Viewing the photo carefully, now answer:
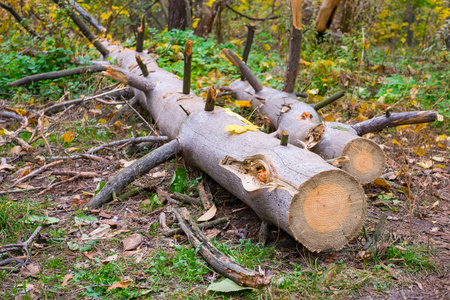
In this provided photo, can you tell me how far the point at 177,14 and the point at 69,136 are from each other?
19.2ft

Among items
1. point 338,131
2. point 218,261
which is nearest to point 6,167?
point 218,261

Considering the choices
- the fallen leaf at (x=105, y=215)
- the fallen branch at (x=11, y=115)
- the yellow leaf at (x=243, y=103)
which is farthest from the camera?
the fallen branch at (x=11, y=115)

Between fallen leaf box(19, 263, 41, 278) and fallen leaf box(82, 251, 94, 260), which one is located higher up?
fallen leaf box(19, 263, 41, 278)

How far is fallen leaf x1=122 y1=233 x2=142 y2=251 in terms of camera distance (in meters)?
2.56

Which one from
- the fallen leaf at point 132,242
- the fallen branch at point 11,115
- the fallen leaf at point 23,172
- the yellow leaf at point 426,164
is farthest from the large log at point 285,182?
the fallen branch at point 11,115

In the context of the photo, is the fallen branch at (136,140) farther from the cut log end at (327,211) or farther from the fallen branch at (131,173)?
the cut log end at (327,211)

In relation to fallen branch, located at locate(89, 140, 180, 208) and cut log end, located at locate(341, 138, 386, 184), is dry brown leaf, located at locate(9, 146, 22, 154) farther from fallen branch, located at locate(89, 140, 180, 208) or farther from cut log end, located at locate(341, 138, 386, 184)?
cut log end, located at locate(341, 138, 386, 184)

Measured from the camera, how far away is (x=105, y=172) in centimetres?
386

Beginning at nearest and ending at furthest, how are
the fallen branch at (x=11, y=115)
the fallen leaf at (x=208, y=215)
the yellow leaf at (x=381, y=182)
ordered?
1. the fallen leaf at (x=208, y=215)
2. the yellow leaf at (x=381, y=182)
3. the fallen branch at (x=11, y=115)

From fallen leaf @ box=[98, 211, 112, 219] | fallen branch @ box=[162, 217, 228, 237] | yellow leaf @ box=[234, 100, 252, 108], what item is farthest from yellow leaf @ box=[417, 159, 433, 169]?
fallen leaf @ box=[98, 211, 112, 219]

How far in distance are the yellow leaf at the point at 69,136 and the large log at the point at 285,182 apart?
5.78ft

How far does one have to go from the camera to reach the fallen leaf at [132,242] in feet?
8.41

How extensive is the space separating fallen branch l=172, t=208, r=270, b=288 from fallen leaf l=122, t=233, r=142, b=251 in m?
0.32

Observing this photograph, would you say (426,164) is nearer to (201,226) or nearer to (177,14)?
(201,226)
